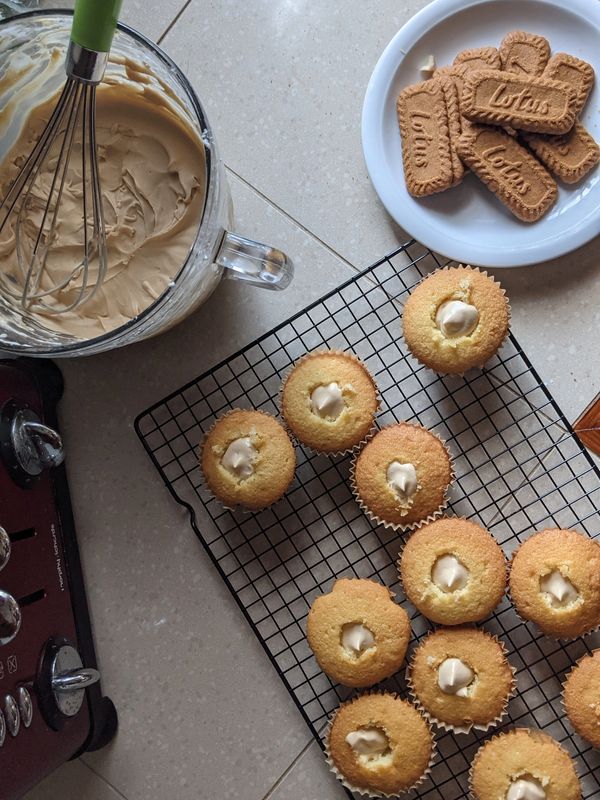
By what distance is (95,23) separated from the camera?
31.2 inches

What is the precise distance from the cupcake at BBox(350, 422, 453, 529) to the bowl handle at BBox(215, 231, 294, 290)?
0.99 feet

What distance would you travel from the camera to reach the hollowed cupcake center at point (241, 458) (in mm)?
1211

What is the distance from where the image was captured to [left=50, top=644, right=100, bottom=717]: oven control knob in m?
1.13

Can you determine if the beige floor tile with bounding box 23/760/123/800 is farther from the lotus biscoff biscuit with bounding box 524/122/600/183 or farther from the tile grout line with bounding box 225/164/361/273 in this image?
the lotus biscoff biscuit with bounding box 524/122/600/183

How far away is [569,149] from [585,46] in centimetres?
17

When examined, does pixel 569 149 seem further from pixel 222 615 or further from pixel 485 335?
pixel 222 615

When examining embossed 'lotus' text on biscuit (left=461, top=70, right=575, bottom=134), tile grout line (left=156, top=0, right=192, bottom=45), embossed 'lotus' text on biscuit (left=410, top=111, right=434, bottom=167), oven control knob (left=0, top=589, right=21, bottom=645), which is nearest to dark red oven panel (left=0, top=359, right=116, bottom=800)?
oven control knob (left=0, top=589, right=21, bottom=645)

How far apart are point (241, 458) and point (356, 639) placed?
309 mm

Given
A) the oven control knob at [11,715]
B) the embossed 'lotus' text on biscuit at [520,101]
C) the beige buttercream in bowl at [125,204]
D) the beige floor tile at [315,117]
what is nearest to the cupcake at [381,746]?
the oven control knob at [11,715]

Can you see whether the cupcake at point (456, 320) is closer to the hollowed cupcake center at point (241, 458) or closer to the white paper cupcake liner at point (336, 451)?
the white paper cupcake liner at point (336, 451)

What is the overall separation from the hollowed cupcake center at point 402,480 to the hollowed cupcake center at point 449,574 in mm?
99

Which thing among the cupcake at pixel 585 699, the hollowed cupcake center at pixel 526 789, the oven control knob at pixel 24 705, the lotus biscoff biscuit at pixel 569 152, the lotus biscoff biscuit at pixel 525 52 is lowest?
the hollowed cupcake center at pixel 526 789

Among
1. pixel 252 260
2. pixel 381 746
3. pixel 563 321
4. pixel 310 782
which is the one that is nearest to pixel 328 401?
pixel 252 260

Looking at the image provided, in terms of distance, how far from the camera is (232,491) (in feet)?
4.00
